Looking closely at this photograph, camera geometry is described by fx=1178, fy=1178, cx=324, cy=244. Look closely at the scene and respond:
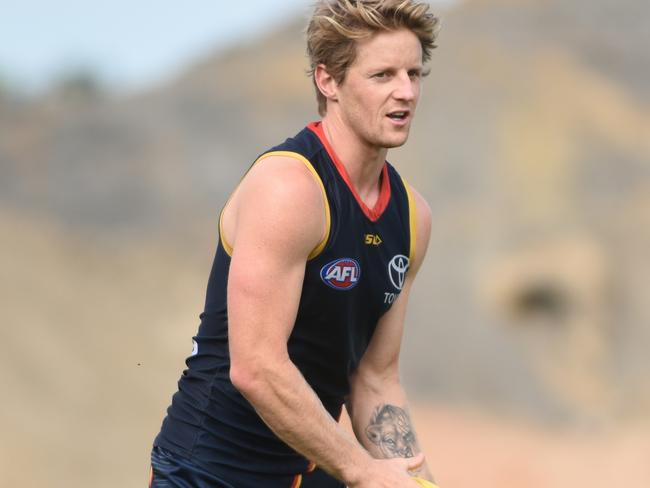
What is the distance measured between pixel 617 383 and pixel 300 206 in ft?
95.1

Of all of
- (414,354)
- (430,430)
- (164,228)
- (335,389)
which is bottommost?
(335,389)

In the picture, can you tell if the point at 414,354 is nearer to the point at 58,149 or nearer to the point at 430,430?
the point at 430,430

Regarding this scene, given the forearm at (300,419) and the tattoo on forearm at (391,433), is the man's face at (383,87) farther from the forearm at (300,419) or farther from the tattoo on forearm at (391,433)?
the tattoo on forearm at (391,433)

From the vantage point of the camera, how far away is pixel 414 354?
31703mm

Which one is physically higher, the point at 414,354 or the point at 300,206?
the point at 414,354

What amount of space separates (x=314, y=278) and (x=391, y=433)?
117cm

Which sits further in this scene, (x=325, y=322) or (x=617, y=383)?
(x=617, y=383)

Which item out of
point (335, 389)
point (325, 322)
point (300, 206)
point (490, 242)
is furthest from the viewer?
point (490, 242)

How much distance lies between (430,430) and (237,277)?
2523 cm

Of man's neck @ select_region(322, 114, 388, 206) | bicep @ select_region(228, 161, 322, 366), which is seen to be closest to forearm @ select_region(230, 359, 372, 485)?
bicep @ select_region(228, 161, 322, 366)

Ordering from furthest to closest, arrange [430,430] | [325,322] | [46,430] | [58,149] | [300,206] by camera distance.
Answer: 1. [58,149]
2. [430,430]
3. [46,430]
4. [325,322]
5. [300,206]

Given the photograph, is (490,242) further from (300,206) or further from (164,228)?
(300,206)

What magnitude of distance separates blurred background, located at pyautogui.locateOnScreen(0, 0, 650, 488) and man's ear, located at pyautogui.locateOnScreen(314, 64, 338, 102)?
54.2 feet

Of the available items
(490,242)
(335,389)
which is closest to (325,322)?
(335,389)
